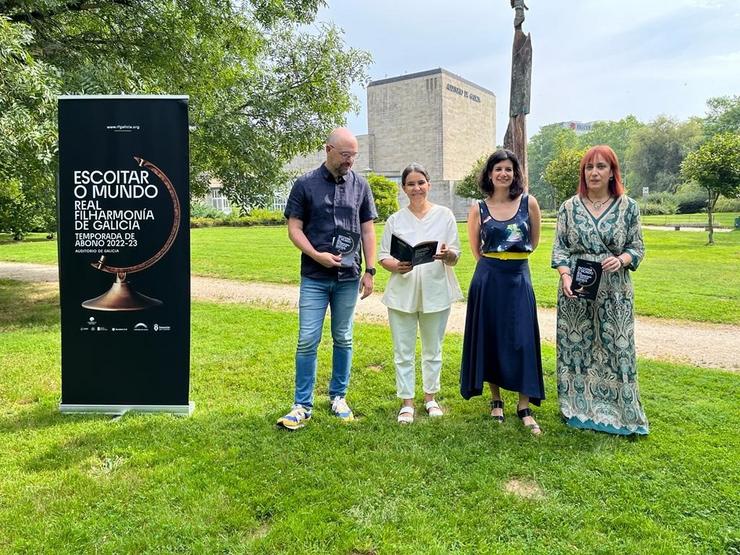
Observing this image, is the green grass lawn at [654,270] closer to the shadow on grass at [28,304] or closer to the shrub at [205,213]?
the shadow on grass at [28,304]

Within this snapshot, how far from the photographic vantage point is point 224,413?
4309mm

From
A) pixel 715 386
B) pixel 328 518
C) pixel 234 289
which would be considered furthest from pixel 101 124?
pixel 234 289

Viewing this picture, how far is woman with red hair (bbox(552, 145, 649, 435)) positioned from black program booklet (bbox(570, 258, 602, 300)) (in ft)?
0.16

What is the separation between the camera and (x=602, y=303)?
380 cm

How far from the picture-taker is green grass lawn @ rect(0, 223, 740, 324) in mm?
8723

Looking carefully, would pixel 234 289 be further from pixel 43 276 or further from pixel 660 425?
pixel 660 425

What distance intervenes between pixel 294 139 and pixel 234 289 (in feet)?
12.5

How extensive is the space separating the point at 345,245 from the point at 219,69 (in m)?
6.02

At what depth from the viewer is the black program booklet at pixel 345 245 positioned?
3873 millimetres

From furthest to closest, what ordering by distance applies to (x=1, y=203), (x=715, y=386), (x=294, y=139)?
(x=1, y=203)
(x=294, y=139)
(x=715, y=386)

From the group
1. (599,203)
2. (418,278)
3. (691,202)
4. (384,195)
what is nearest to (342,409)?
(418,278)

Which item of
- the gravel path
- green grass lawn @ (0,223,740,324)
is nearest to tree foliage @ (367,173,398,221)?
green grass lawn @ (0,223,740,324)

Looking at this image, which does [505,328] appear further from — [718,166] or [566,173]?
[566,173]

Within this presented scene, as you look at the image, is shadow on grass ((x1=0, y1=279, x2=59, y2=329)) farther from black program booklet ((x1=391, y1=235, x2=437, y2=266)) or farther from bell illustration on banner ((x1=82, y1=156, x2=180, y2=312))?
black program booklet ((x1=391, y1=235, x2=437, y2=266))
